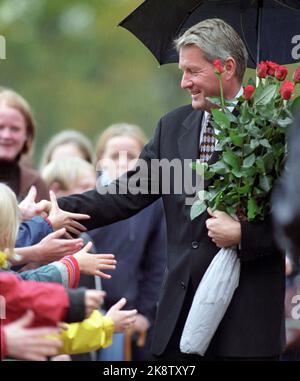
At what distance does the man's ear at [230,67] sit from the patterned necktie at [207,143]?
22cm

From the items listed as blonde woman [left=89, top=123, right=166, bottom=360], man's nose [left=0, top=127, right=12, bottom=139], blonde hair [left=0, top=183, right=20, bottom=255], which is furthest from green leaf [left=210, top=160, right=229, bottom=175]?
blonde woman [left=89, top=123, right=166, bottom=360]

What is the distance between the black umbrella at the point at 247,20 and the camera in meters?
6.77

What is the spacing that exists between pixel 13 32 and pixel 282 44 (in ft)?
30.7

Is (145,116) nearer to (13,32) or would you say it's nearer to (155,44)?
(13,32)

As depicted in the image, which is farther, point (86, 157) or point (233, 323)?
point (86, 157)

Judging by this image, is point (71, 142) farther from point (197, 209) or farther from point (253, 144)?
point (253, 144)

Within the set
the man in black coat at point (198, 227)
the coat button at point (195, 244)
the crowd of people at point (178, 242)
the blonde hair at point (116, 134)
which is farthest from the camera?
the blonde hair at point (116, 134)

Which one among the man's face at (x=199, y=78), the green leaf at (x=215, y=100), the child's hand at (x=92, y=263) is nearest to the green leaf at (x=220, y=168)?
the green leaf at (x=215, y=100)

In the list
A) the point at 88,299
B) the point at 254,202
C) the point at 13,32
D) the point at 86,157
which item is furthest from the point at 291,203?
the point at 13,32

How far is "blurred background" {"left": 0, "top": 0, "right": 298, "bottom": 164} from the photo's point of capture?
16.0 m

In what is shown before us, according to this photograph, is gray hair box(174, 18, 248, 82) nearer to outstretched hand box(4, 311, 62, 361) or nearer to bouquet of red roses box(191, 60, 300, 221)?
bouquet of red roses box(191, 60, 300, 221)

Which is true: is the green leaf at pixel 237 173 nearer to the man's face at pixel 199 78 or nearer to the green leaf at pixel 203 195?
the green leaf at pixel 203 195

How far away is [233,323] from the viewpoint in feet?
20.9

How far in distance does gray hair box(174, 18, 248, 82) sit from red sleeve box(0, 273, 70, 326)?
191 centimetres
